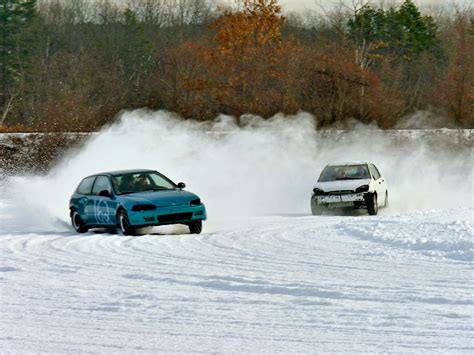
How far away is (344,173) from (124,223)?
7.75 metres

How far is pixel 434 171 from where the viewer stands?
31.4 metres

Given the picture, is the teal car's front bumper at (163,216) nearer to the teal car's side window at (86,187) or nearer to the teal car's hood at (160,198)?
the teal car's hood at (160,198)

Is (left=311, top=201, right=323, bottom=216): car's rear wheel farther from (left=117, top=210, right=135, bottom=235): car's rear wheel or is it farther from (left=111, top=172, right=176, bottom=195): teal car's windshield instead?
(left=117, top=210, right=135, bottom=235): car's rear wheel

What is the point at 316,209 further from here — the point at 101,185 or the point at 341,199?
the point at 101,185

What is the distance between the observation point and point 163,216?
1609 centimetres

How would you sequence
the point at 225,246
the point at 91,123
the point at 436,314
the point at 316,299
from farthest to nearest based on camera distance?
the point at 91,123
the point at 225,246
the point at 316,299
the point at 436,314

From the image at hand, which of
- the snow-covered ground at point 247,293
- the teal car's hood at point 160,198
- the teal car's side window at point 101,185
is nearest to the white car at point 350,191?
the teal car's hood at point 160,198

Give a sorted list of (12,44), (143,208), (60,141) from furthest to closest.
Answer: (12,44) → (60,141) → (143,208)

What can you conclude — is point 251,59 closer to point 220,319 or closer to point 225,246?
point 225,246

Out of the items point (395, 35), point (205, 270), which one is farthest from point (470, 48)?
point (205, 270)

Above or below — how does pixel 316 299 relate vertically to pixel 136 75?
below

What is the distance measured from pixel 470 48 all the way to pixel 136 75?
37775mm

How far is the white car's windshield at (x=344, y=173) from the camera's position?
21925mm

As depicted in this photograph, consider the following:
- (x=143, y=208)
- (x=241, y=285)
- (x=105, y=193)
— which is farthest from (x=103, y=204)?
(x=241, y=285)
